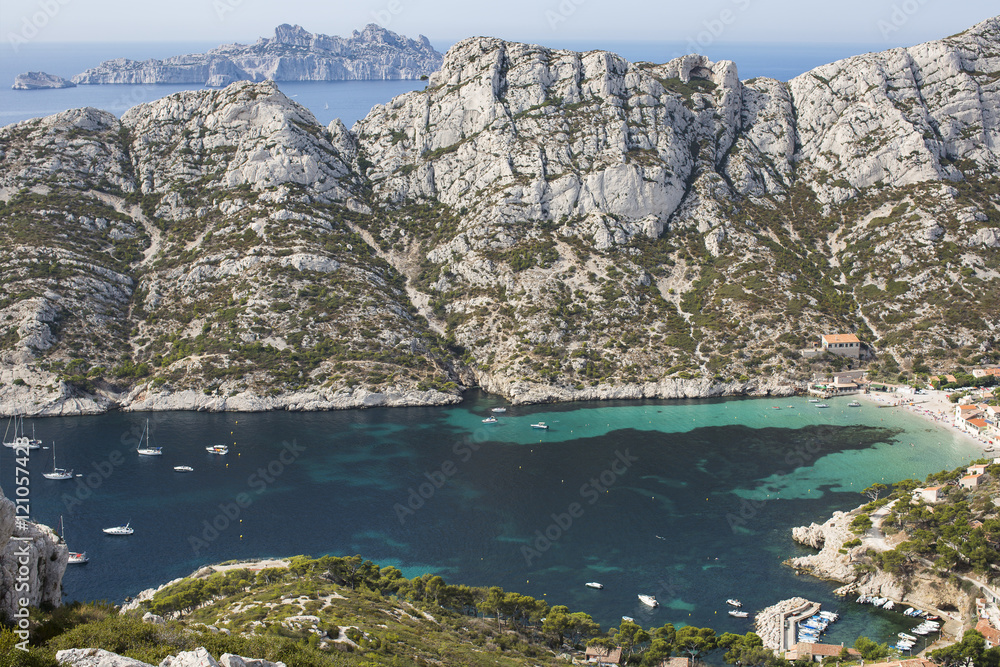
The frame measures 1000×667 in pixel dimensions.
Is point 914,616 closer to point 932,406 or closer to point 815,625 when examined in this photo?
point 815,625

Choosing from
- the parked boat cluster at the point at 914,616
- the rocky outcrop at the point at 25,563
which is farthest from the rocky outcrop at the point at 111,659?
the parked boat cluster at the point at 914,616

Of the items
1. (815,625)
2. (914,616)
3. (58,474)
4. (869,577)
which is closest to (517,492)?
(815,625)

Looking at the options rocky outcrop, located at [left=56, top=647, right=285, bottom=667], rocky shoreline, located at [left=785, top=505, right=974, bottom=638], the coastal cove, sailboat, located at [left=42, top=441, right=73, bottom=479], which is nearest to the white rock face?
rocky outcrop, located at [left=56, top=647, right=285, bottom=667]

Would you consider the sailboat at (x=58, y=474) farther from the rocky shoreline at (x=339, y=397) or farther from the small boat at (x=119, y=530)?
the rocky shoreline at (x=339, y=397)

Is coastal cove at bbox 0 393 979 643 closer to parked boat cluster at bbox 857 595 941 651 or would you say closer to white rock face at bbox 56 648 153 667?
parked boat cluster at bbox 857 595 941 651

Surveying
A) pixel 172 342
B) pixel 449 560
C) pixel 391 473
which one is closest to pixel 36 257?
pixel 172 342

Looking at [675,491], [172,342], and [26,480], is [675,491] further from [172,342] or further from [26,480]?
[172,342]

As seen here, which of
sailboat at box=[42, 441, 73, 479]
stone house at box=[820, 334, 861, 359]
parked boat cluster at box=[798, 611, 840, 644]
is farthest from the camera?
stone house at box=[820, 334, 861, 359]
